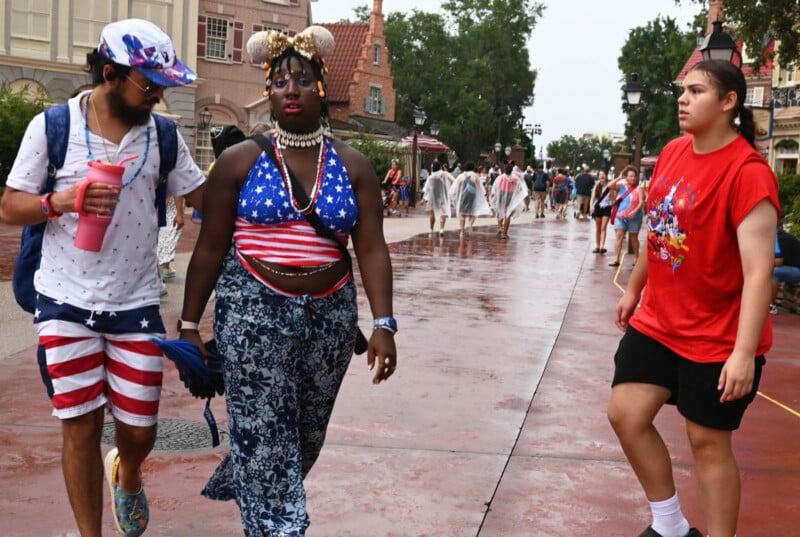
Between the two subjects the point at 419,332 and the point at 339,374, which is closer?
the point at 339,374

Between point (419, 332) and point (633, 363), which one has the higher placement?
point (633, 363)

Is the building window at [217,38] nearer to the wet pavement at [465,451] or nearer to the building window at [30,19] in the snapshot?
the building window at [30,19]

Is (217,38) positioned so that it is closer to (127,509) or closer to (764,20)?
(764,20)

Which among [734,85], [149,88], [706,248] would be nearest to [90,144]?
[149,88]

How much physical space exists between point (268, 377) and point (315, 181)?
0.67 meters

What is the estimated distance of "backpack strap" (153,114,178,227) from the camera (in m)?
3.81

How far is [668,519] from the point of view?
12.9 feet

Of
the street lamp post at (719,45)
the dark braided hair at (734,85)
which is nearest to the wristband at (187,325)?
the dark braided hair at (734,85)

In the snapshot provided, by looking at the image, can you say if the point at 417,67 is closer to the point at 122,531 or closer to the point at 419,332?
the point at 419,332

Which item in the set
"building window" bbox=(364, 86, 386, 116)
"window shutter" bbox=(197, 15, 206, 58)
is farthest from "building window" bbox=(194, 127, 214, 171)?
"building window" bbox=(364, 86, 386, 116)

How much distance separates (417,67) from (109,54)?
6818cm

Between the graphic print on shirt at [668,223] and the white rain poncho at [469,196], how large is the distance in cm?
1881

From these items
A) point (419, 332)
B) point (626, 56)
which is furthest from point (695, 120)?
point (626, 56)

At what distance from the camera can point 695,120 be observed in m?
3.76
